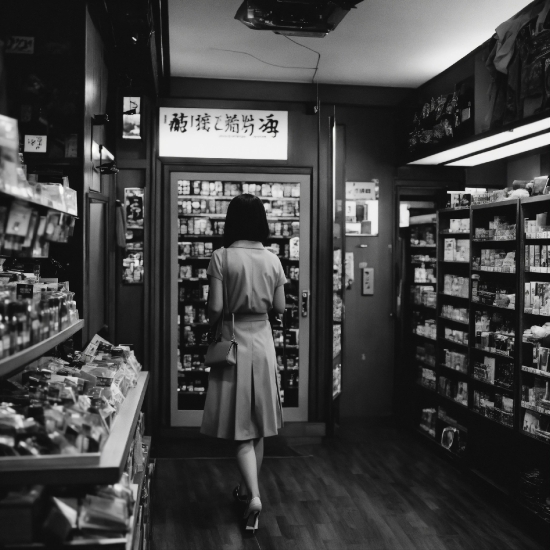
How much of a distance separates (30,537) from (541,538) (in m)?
3.16

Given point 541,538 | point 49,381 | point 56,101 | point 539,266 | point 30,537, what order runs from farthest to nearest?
point 539,266 → point 541,538 → point 56,101 → point 49,381 → point 30,537

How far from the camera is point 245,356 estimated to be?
3889mm

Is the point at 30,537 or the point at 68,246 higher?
the point at 68,246

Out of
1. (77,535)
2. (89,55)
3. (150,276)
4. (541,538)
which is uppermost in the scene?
(89,55)

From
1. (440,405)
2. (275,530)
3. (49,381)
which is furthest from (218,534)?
(440,405)

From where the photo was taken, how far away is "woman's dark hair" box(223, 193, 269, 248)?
3.86m

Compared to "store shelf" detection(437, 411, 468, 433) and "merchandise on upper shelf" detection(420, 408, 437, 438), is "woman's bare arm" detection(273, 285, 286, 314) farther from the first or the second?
"merchandise on upper shelf" detection(420, 408, 437, 438)

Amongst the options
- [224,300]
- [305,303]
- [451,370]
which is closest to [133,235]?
[305,303]

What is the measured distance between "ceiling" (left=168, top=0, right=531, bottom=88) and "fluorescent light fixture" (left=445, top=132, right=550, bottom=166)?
2.89 feet

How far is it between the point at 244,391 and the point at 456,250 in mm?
2527

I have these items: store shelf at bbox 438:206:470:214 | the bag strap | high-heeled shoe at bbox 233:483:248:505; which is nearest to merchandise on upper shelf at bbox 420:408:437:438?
store shelf at bbox 438:206:470:214

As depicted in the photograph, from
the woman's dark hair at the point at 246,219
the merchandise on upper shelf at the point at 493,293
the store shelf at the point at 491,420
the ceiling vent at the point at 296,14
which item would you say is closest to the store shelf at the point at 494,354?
the merchandise on upper shelf at the point at 493,293

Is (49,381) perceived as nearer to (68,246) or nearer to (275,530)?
(68,246)

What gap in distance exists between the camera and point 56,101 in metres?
3.51
